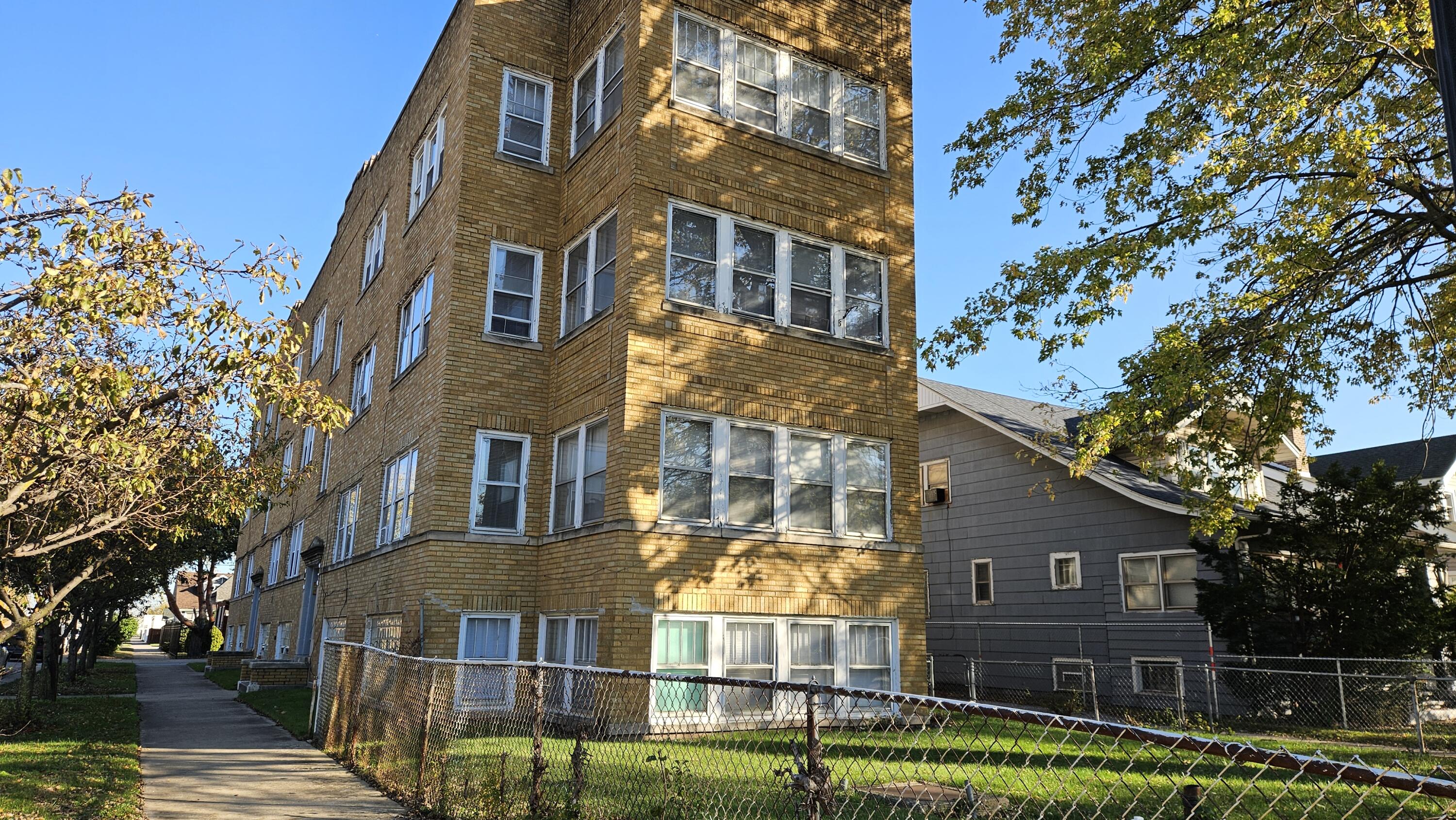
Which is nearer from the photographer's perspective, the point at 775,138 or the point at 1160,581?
the point at 775,138

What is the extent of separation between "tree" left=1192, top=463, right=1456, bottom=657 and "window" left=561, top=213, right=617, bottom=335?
1131 cm

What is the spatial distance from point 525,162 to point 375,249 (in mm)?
7931

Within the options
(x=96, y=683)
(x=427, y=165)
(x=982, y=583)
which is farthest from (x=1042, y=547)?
(x=96, y=683)

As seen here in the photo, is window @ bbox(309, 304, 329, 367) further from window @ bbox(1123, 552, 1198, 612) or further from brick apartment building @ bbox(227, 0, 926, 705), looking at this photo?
window @ bbox(1123, 552, 1198, 612)

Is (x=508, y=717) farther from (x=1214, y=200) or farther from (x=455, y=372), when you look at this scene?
(x=1214, y=200)

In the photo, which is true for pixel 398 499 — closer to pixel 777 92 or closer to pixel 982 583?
pixel 777 92

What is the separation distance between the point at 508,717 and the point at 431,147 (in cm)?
1177

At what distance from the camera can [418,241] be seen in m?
18.2

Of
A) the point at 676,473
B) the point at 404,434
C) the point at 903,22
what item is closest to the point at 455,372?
the point at 404,434

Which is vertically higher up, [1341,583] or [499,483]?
[499,483]

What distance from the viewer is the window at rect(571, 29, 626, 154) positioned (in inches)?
607

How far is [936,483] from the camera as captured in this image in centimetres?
2497

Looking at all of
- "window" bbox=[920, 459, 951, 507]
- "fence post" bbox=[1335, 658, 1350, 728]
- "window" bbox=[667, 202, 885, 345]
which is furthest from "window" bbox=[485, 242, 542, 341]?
"fence post" bbox=[1335, 658, 1350, 728]

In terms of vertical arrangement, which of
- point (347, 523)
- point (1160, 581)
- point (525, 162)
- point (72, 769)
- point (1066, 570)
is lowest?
point (72, 769)
